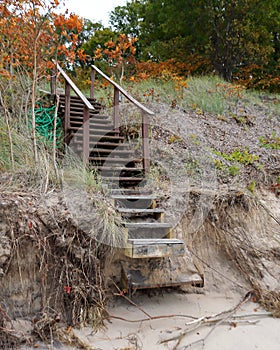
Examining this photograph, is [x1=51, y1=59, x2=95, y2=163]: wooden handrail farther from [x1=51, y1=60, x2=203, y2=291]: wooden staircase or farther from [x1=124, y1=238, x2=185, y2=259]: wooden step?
[x1=124, y1=238, x2=185, y2=259]: wooden step

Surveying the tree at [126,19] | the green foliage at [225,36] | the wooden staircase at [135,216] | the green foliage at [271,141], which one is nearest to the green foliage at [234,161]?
the green foliage at [271,141]

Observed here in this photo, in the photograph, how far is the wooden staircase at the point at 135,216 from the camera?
12.4 ft

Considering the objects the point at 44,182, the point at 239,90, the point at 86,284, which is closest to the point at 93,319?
the point at 86,284

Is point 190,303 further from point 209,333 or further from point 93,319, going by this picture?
point 93,319

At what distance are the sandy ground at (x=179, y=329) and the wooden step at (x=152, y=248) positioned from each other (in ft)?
2.00

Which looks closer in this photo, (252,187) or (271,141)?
(252,187)

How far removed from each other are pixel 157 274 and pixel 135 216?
0.74 meters

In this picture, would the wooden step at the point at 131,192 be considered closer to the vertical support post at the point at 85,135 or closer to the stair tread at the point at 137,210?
the stair tread at the point at 137,210

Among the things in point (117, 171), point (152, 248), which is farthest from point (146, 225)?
point (117, 171)

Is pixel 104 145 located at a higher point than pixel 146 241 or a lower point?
higher

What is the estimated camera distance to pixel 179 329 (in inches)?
140

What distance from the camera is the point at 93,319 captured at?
3.50 metres

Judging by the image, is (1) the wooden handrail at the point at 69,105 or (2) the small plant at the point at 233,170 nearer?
(1) the wooden handrail at the point at 69,105

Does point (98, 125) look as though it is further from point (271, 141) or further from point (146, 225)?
point (271, 141)
